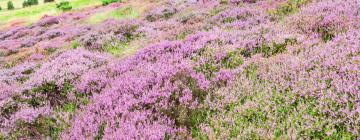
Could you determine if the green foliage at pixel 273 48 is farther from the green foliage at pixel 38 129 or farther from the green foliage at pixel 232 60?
the green foliage at pixel 38 129

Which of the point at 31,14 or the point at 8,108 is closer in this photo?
the point at 8,108

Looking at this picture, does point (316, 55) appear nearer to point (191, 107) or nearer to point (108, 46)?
point (191, 107)

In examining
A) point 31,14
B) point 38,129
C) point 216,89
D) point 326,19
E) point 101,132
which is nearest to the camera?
point 101,132

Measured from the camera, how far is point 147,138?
369 cm

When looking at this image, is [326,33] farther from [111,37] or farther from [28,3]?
[28,3]

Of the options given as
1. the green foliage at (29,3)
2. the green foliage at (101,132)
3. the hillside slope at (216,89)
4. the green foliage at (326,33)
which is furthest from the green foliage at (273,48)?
the green foliage at (29,3)

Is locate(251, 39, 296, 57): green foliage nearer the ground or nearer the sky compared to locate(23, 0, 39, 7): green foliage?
nearer the ground

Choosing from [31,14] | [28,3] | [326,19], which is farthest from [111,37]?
[28,3]

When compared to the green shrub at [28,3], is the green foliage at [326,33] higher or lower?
lower

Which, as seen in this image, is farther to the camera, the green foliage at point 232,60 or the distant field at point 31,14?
the distant field at point 31,14

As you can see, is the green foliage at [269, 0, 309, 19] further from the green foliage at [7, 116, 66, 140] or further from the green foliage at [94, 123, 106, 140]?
the green foliage at [7, 116, 66, 140]

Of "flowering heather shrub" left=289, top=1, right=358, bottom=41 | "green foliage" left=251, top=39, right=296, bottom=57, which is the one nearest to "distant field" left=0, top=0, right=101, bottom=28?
"flowering heather shrub" left=289, top=1, right=358, bottom=41

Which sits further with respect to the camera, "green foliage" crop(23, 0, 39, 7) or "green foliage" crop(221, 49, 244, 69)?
"green foliage" crop(23, 0, 39, 7)

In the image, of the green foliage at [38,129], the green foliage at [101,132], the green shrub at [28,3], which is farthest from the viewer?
the green shrub at [28,3]
